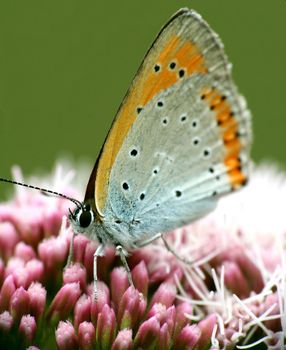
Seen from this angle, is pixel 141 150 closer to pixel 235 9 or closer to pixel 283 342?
pixel 283 342

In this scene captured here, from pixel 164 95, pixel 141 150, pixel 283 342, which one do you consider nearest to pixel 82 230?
pixel 141 150

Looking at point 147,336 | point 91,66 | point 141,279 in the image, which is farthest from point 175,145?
point 91,66

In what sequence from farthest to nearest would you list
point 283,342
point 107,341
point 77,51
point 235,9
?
point 77,51
point 235,9
point 283,342
point 107,341

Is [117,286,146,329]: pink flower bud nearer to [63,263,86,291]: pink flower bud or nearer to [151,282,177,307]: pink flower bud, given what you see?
[151,282,177,307]: pink flower bud

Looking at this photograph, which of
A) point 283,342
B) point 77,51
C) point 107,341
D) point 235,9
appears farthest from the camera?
point 77,51

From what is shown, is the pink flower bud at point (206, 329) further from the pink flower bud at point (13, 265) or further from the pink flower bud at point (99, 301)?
the pink flower bud at point (13, 265)

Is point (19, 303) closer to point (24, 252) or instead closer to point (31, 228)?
point (24, 252)
